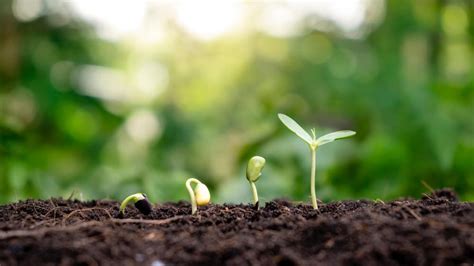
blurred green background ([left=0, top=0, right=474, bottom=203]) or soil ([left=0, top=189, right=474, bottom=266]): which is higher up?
blurred green background ([left=0, top=0, right=474, bottom=203])

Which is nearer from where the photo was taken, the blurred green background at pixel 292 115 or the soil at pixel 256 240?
the soil at pixel 256 240

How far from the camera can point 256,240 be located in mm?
1177

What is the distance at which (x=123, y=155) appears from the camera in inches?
295

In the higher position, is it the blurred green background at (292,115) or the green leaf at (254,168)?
the blurred green background at (292,115)

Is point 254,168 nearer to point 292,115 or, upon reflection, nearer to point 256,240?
point 256,240

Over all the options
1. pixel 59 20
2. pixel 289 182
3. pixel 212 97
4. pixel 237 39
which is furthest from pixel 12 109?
pixel 237 39

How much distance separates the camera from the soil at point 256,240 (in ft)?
3.58

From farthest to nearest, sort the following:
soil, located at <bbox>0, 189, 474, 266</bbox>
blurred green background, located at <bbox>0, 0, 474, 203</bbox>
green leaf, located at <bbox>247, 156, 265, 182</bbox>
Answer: blurred green background, located at <bbox>0, 0, 474, 203</bbox> < green leaf, located at <bbox>247, 156, 265, 182</bbox> < soil, located at <bbox>0, 189, 474, 266</bbox>

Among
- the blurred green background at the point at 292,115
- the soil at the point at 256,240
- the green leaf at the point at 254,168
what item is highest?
the blurred green background at the point at 292,115

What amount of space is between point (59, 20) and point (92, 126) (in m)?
0.97

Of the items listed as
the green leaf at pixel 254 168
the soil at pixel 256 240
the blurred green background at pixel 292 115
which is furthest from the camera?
the blurred green background at pixel 292 115

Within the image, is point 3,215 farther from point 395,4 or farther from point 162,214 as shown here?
point 395,4

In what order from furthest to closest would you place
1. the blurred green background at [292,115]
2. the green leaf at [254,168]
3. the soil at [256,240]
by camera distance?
the blurred green background at [292,115]
the green leaf at [254,168]
the soil at [256,240]

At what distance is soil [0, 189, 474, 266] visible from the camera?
3.58 ft
